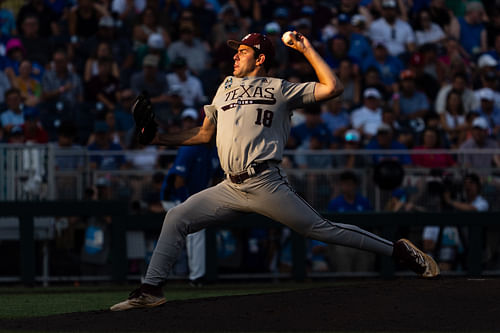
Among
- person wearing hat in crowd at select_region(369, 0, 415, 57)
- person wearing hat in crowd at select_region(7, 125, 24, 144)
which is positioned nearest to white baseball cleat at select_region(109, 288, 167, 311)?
person wearing hat in crowd at select_region(7, 125, 24, 144)

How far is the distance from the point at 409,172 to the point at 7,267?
5646 mm

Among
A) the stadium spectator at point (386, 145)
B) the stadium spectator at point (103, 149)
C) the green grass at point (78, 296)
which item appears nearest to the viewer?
the green grass at point (78, 296)

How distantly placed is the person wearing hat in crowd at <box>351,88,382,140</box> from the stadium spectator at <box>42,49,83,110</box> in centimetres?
447

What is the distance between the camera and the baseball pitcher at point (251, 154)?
285 inches

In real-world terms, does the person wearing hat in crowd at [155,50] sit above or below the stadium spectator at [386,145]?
above

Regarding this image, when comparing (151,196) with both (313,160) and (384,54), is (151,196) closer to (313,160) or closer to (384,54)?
(313,160)

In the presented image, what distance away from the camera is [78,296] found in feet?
34.2

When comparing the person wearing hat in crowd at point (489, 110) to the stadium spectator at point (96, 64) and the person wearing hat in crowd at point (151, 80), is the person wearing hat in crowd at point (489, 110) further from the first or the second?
the stadium spectator at point (96, 64)

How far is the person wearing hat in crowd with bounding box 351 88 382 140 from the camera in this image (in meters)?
15.2

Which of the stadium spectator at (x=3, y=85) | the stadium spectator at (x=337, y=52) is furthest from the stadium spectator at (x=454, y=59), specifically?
the stadium spectator at (x=3, y=85)

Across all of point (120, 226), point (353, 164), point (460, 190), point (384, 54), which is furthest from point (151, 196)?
point (384, 54)

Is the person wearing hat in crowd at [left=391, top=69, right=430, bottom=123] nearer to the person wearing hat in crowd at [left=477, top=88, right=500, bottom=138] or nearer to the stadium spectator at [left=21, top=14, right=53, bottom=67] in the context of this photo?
the person wearing hat in crowd at [left=477, top=88, right=500, bottom=138]

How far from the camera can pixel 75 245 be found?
12492mm

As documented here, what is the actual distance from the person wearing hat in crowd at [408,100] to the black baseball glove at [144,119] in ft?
29.8
